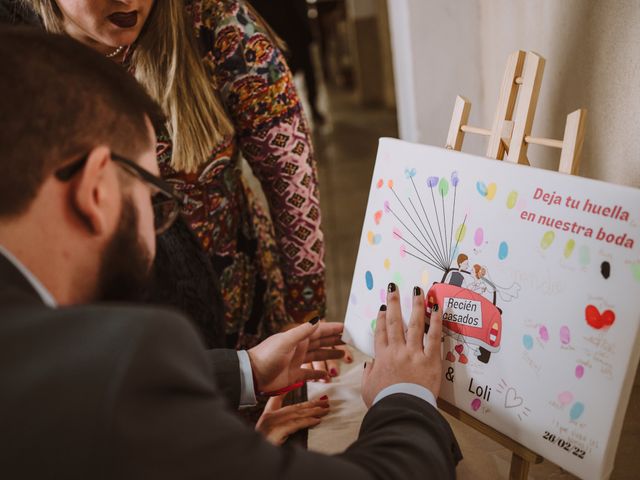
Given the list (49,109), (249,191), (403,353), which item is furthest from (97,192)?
(249,191)

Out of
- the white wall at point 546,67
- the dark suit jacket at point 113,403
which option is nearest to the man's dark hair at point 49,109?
the dark suit jacket at point 113,403

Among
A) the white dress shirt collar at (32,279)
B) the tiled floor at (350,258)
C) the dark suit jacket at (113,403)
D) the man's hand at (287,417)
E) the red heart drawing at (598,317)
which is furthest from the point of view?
the man's hand at (287,417)

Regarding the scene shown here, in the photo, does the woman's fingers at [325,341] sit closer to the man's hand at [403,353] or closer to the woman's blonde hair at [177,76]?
the man's hand at [403,353]

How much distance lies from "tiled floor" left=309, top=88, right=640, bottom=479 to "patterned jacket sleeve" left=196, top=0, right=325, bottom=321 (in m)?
0.25

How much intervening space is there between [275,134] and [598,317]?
2.50ft

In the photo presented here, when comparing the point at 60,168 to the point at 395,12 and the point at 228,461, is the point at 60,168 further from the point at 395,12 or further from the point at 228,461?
the point at 395,12

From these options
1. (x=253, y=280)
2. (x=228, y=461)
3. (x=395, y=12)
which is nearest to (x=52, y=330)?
(x=228, y=461)

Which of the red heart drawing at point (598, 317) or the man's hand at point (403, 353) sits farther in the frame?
the man's hand at point (403, 353)

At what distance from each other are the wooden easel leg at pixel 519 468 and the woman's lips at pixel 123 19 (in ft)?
3.28

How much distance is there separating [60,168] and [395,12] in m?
1.45

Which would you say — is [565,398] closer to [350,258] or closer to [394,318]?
[394,318]

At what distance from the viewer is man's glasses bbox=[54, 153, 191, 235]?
2.24ft

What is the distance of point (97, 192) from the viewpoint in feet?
2.29

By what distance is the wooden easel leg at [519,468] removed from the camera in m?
0.97
